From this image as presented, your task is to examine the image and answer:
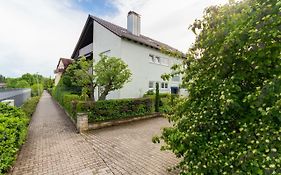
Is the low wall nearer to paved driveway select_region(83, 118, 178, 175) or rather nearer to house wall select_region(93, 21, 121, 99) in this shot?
paved driveway select_region(83, 118, 178, 175)

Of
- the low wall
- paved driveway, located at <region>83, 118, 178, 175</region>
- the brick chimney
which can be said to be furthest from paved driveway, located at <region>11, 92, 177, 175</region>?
the brick chimney

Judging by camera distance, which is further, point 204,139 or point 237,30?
point 204,139

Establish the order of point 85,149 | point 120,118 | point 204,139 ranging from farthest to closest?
point 120,118 < point 85,149 < point 204,139

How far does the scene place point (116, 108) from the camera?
10750 millimetres

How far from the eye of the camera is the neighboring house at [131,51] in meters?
15.4

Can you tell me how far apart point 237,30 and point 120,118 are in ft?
30.0

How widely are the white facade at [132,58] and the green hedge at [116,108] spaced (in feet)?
11.2

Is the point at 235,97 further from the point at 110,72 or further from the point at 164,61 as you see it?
the point at 164,61

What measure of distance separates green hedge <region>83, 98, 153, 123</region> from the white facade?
134 inches

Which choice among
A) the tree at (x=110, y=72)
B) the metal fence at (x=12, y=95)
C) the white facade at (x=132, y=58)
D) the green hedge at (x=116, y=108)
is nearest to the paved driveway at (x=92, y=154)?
the green hedge at (x=116, y=108)

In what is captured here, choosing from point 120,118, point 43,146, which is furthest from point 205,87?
point 120,118

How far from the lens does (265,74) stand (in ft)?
8.63

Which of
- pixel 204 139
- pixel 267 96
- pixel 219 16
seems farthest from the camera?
pixel 219 16

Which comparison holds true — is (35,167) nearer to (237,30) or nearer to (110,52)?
(237,30)
